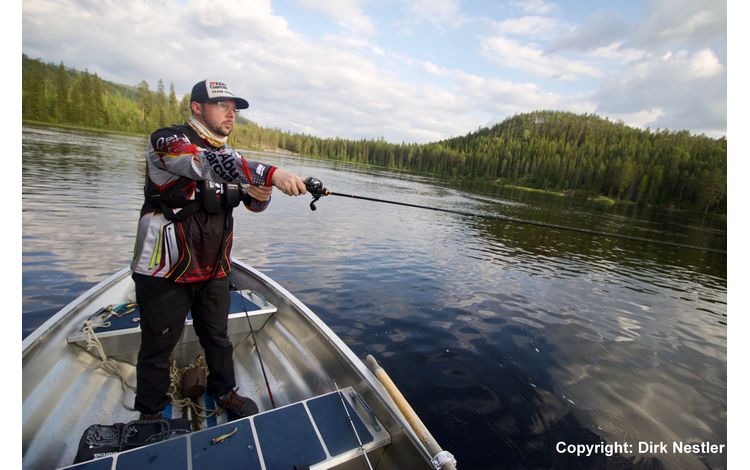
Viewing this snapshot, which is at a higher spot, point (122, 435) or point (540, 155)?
point (540, 155)

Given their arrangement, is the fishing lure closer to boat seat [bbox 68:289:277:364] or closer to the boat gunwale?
the boat gunwale

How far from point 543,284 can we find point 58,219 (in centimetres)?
2163

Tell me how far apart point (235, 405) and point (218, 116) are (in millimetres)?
3362

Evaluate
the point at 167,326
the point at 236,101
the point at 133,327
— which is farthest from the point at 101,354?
the point at 236,101

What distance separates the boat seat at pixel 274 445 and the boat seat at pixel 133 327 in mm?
2427

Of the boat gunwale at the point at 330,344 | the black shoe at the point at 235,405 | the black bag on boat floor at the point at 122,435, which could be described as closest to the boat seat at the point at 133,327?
the boat gunwale at the point at 330,344

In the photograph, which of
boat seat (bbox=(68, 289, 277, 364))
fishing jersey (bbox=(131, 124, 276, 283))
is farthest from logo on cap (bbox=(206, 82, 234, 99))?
boat seat (bbox=(68, 289, 277, 364))

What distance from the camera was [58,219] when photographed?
14.9m

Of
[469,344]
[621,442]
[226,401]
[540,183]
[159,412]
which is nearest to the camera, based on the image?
[159,412]

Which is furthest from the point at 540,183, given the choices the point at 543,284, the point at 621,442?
the point at 621,442

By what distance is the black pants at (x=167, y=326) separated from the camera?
3.31 meters

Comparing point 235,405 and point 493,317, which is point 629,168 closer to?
point 493,317

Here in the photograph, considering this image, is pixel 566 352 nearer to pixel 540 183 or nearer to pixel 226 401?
pixel 226 401

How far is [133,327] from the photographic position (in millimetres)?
4637
